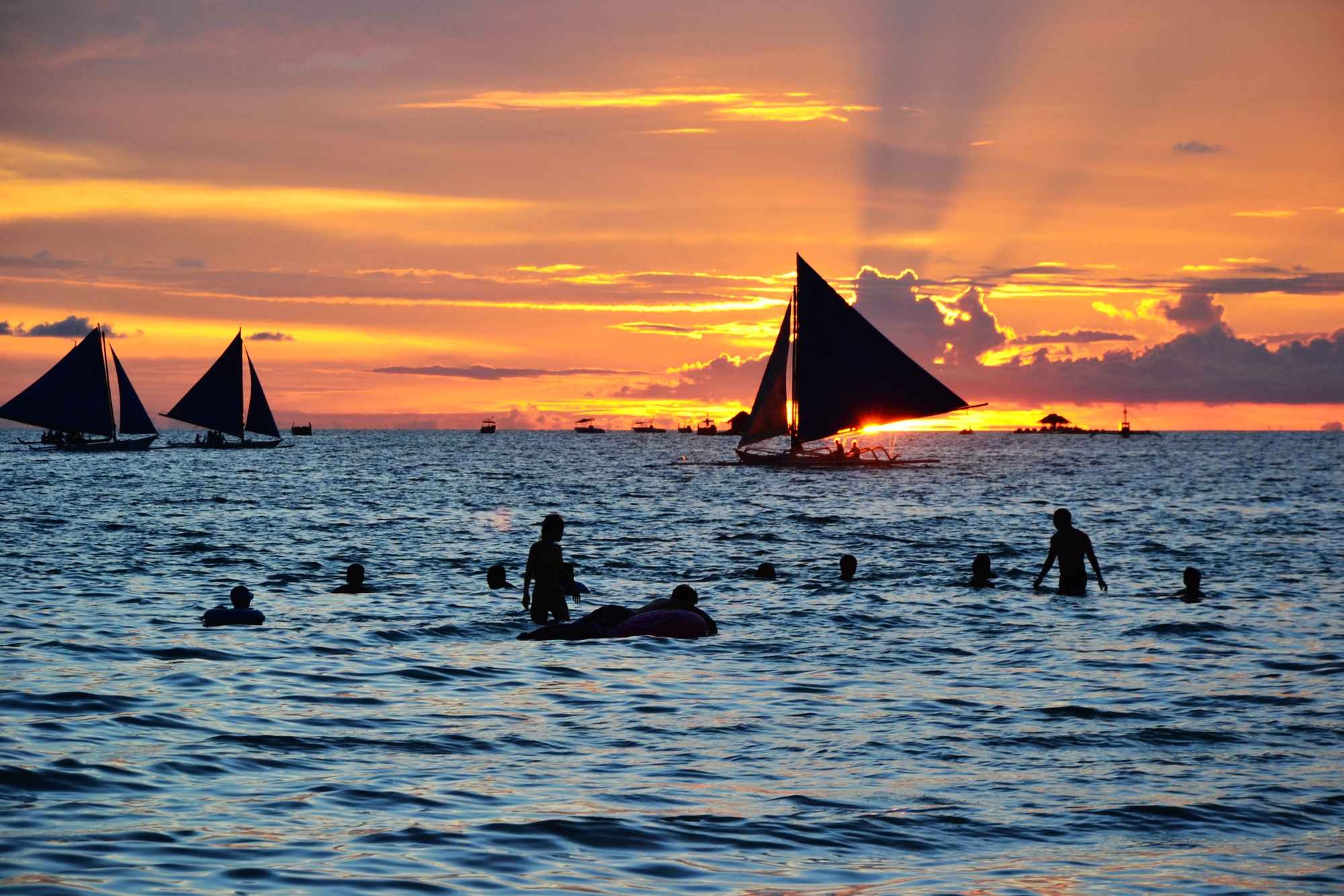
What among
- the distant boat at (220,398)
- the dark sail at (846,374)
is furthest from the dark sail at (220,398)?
the dark sail at (846,374)

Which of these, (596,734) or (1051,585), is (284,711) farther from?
→ (1051,585)

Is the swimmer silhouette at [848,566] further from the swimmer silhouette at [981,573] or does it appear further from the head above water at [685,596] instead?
the head above water at [685,596]

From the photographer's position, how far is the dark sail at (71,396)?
111 m

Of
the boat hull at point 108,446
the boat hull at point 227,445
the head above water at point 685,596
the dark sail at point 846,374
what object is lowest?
the head above water at point 685,596

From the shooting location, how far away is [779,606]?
27.2m

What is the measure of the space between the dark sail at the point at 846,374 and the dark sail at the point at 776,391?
1746mm

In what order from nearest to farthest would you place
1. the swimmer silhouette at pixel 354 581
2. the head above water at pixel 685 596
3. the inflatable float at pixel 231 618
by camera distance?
1. the head above water at pixel 685 596
2. the inflatable float at pixel 231 618
3. the swimmer silhouette at pixel 354 581

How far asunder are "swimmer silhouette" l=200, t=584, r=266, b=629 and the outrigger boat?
6088 centimetres

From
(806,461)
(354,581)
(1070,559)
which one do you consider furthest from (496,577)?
(806,461)

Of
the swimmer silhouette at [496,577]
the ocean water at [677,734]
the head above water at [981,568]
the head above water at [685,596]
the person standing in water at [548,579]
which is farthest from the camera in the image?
the head above water at [981,568]

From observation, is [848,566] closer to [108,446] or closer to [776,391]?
[776,391]

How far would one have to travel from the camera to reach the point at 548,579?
72.9ft

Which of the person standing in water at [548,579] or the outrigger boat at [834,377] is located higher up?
the outrigger boat at [834,377]

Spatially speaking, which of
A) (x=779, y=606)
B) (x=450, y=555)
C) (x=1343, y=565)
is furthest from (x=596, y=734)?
(x=1343, y=565)
